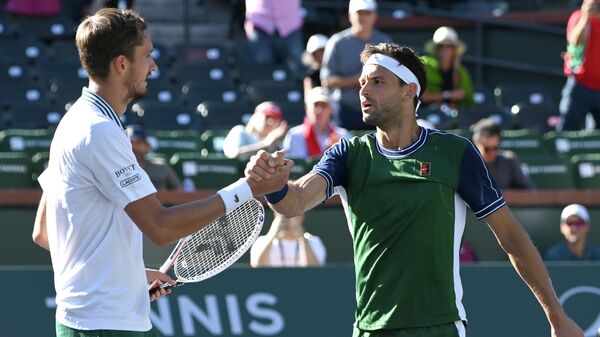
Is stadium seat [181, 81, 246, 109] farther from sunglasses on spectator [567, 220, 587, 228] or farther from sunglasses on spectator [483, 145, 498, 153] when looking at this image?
sunglasses on spectator [567, 220, 587, 228]

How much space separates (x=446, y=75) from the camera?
41.2 feet

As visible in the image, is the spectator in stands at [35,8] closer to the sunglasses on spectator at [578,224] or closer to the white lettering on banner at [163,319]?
the sunglasses on spectator at [578,224]

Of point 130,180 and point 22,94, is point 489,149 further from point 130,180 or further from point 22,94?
point 130,180

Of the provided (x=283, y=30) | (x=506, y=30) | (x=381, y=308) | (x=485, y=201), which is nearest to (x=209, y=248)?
(x=381, y=308)

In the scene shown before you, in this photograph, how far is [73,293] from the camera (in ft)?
13.8

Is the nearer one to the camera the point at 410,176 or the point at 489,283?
the point at 410,176

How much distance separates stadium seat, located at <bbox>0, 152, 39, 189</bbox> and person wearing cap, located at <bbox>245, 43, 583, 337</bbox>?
18.2 ft

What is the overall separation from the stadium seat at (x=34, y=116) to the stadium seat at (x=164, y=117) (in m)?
0.75

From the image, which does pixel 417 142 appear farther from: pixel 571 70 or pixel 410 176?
pixel 571 70

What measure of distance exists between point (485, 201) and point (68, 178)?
5.31 feet

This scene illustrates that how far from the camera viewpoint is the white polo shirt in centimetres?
409

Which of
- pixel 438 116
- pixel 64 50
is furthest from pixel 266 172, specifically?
pixel 64 50

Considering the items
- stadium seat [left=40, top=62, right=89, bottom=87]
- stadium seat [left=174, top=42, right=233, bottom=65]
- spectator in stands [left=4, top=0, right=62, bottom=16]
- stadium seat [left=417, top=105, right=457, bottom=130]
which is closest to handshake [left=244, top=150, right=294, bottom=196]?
stadium seat [left=417, top=105, right=457, bottom=130]

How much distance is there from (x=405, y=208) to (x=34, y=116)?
816 centimetres
